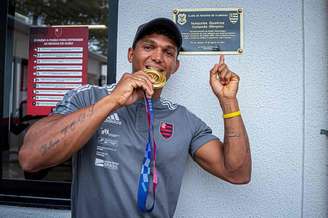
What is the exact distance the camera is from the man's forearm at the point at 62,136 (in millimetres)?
1457

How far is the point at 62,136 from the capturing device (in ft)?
4.77

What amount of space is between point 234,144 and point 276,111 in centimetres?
54

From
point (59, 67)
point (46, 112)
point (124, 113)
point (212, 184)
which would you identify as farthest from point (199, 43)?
point (46, 112)

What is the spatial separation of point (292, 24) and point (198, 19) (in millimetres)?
643

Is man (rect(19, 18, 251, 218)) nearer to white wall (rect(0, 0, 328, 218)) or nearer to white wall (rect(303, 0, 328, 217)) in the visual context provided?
white wall (rect(0, 0, 328, 218))

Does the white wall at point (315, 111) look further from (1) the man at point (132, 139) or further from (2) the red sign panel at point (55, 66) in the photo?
(2) the red sign panel at point (55, 66)

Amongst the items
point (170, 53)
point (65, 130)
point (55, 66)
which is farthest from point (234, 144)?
point (55, 66)

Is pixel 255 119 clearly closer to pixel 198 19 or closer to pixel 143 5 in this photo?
pixel 198 19

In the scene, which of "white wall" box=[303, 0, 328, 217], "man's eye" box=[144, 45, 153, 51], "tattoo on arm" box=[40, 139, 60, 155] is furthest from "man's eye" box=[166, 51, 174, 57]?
"white wall" box=[303, 0, 328, 217]

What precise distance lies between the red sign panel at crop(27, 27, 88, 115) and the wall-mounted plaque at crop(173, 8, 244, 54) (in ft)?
2.98

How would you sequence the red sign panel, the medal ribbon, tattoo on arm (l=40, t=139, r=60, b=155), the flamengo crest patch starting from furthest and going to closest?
the red sign panel → the flamengo crest patch → the medal ribbon → tattoo on arm (l=40, t=139, r=60, b=155)

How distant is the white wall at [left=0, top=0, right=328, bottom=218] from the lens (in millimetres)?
2121

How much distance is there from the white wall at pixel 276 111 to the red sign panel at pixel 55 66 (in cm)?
87

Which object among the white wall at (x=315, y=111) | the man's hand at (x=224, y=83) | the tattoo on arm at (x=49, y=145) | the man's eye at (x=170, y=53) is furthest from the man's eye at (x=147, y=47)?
the white wall at (x=315, y=111)
